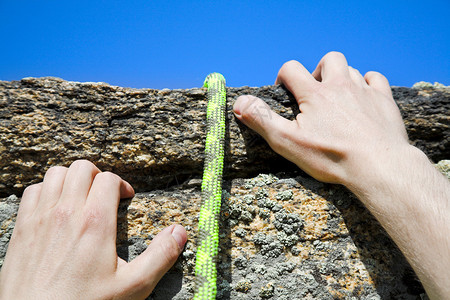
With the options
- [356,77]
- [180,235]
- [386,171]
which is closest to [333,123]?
[386,171]

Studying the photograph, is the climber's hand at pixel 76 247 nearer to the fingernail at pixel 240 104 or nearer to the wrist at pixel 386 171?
the fingernail at pixel 240 104

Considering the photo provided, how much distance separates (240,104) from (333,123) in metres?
0.54

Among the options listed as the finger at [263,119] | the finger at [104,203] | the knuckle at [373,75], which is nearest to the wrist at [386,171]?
the finger at [263,119]

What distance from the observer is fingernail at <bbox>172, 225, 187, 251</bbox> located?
1.60 m

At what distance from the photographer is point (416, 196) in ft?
4.75

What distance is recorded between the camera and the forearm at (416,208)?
1347 millimetres

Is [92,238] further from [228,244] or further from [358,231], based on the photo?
[358,231]

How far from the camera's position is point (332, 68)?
6.55 feet

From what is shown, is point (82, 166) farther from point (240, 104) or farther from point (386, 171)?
point (386, 171)

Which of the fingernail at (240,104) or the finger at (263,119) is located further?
the fingernail at (240,104)

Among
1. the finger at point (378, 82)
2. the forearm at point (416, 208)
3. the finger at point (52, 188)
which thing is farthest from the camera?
the finger at point (378, 82)

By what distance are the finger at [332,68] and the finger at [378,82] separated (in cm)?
23

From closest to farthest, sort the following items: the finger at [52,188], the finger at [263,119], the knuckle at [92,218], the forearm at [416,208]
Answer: the forearm at [416,208] < the knuckle at [92,218] < the finger at [52,188] < the finger at [263,119]

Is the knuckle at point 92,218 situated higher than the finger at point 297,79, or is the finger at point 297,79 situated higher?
the finger at point 297,79
